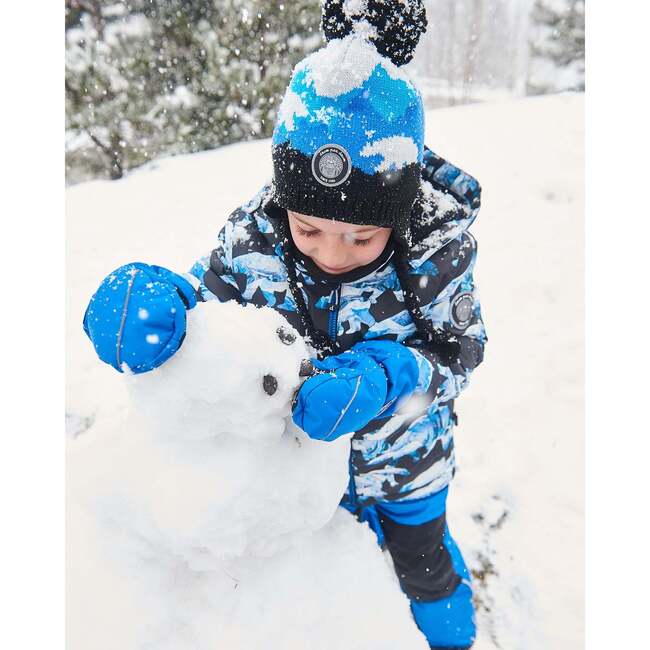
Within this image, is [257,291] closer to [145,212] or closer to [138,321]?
[138,321]

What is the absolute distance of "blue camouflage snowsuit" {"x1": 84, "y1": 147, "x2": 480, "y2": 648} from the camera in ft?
2.44

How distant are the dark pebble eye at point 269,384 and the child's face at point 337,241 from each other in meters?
0.34

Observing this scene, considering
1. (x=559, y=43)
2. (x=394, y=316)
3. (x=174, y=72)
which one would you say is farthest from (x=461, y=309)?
(x=174, y=72)

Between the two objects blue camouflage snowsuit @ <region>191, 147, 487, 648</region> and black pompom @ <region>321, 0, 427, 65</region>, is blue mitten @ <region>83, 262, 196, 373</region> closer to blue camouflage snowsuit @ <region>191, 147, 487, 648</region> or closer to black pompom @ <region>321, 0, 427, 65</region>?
blue camouflage snowsuit @ <region>191, 147, 487, 648</region>

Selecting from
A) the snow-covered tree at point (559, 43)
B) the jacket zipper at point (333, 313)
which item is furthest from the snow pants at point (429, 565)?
the snow-covered tree at point (559, 43)

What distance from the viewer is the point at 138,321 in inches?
23.3

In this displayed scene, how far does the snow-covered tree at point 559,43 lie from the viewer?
111 inches

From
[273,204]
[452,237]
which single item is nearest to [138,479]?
[273,204]

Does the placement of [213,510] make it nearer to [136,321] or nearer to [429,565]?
[136,321]

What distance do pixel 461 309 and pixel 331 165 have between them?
1.36 ft

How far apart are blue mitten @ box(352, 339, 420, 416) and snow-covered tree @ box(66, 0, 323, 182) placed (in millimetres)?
4250

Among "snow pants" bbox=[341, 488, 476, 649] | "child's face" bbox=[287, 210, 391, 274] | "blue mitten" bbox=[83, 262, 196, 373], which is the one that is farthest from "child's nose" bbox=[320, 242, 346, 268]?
"snow pants" bbox=[341, 488, 476, 649]

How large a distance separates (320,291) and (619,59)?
3.13 ft

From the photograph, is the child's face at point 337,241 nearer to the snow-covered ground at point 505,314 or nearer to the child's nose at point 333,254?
the child's nose at point 333,254
